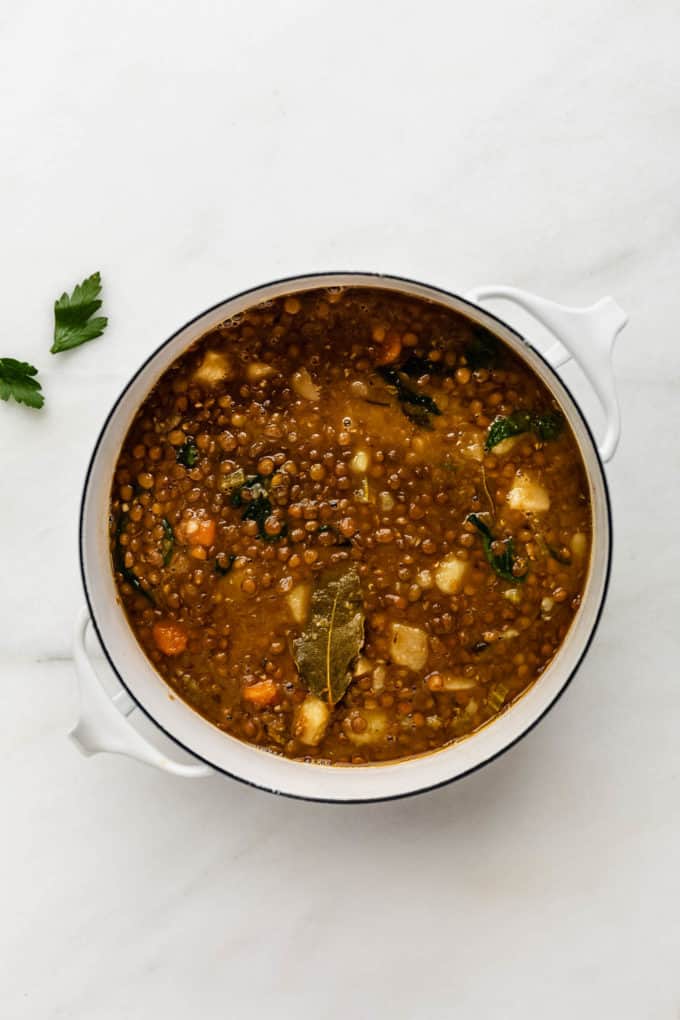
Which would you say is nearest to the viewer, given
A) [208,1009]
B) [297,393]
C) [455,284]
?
[297,393]

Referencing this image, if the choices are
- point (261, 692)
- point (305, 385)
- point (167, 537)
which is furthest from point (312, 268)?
point (261, 692)

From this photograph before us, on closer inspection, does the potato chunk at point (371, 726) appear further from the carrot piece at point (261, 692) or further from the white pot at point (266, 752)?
the carrot piece at point (261, 692)

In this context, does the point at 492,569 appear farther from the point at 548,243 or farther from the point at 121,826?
the point at 121,826

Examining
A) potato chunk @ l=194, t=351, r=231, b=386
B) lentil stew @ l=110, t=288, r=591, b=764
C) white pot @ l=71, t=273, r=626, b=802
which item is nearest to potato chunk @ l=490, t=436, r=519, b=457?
lentil stew @ l=110, t=288, r=591, b=764

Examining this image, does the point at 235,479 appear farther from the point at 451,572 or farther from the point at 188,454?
the point at 451,572

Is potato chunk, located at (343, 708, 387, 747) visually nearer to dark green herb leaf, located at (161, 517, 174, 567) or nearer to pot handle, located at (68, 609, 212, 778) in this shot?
pot handle, located at (68, 609, 212, 778)

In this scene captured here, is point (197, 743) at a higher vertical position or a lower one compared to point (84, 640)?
lower

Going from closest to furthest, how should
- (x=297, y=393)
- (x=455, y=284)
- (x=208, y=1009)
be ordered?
(x=297, y=393)
(x=455, y=284)
(x=208, y=1009)

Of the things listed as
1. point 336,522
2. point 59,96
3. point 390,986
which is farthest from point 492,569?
point 59,96
